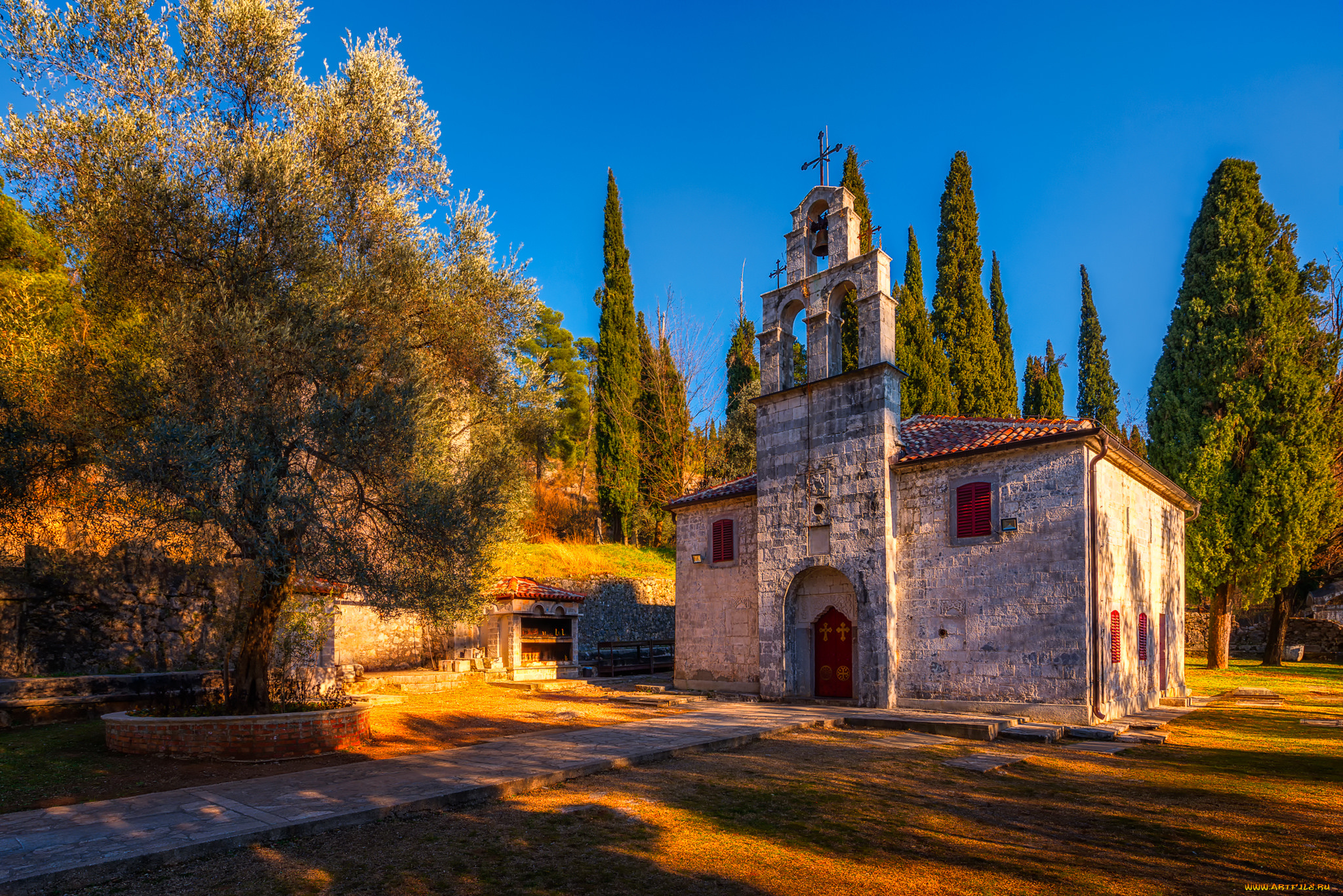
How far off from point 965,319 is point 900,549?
18714 millimetres

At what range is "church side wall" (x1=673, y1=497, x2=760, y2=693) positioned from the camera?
17922 mm

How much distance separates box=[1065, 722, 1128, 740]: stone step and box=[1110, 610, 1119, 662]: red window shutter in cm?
152

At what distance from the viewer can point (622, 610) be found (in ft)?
91.8

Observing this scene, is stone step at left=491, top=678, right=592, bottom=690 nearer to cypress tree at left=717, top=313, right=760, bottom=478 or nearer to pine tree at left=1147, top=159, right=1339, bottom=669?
cypress tree at left=717, top=313, right=760, bottom=478

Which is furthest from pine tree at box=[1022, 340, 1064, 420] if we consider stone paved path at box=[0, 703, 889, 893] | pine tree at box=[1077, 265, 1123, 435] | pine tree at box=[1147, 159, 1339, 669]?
stone paved path at box=[0, 703, 889, 893]

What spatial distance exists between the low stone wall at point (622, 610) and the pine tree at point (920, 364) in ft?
40.6

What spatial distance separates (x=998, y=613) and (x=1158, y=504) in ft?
24.0

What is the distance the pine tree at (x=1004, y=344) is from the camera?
31.6 m

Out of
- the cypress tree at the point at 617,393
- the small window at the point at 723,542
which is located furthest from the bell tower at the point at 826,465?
the cypress tree at the point at 617,393

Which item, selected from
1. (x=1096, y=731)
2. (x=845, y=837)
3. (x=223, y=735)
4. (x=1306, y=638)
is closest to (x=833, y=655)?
(x=1096, y=731)

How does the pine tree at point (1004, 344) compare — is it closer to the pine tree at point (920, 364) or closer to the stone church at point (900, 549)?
the pine tree at point (920, 364)

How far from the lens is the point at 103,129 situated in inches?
424

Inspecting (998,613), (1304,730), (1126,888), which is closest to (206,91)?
(1126,888)

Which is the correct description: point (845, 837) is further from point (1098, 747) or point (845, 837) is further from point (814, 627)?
point (814, 627)
